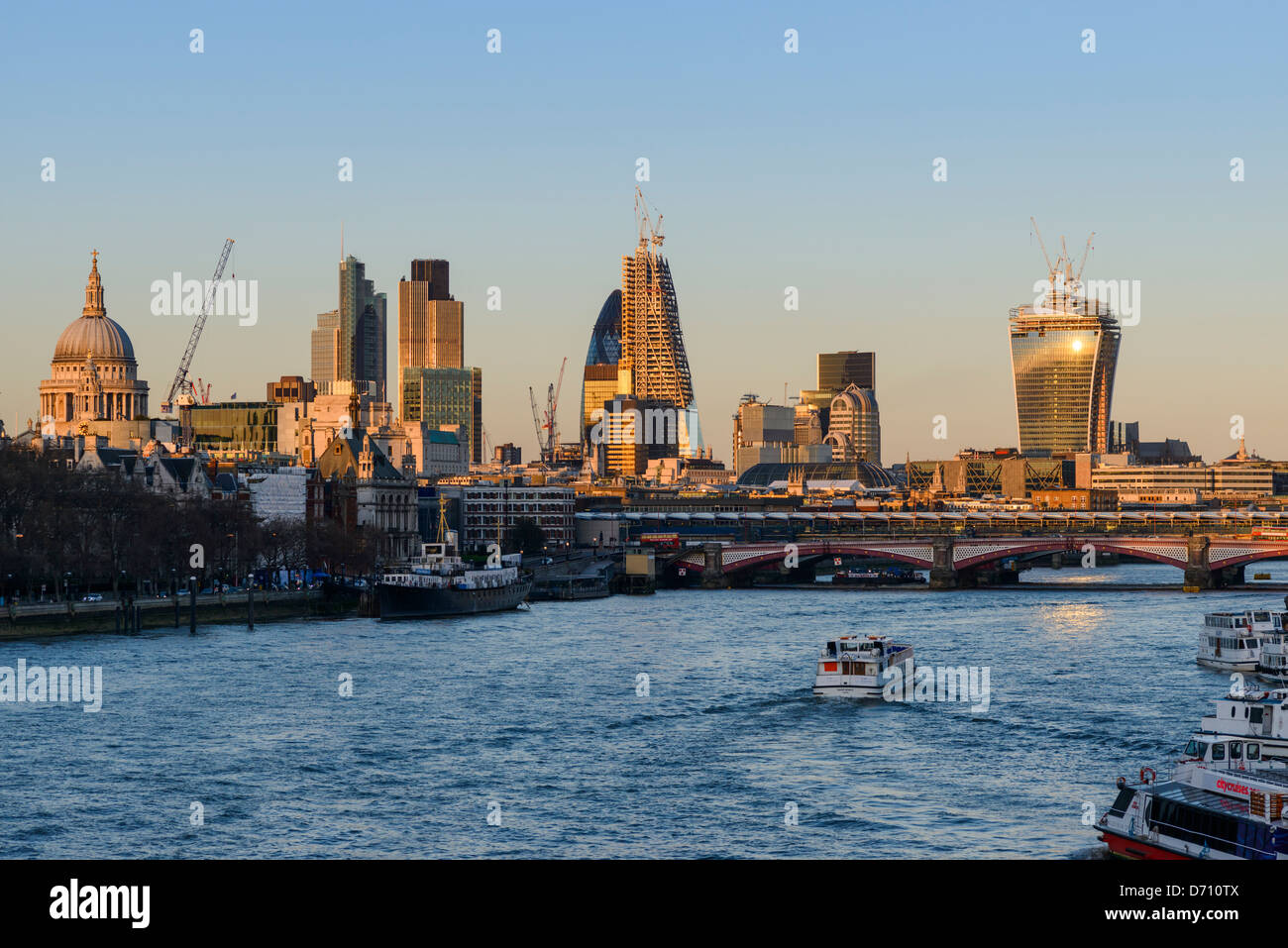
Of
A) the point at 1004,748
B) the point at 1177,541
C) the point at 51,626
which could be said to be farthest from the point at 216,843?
the point at 1177,541

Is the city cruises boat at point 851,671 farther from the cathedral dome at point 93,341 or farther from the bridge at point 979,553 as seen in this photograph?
the cathedral dome at point 93,341

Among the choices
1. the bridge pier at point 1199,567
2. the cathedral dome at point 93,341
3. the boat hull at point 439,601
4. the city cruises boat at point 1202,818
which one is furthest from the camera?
the cathedral dome at point 93,341

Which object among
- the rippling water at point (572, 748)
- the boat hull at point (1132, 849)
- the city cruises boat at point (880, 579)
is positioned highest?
the boat hull at point (1132, 849)

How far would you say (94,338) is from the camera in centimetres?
19012

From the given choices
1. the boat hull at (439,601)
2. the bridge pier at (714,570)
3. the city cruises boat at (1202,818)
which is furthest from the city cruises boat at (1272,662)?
the bridge pier at (714,570)

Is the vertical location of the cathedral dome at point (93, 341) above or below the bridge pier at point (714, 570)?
above

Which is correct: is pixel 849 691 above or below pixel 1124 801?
below

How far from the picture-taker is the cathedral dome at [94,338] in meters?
190

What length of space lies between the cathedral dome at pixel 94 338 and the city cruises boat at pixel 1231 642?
147 m

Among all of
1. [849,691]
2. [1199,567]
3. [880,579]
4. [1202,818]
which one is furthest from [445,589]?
[1202,818]

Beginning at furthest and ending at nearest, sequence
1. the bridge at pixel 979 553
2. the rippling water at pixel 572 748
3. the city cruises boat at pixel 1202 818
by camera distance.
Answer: the bridge at pixel 979 553
the rippling water at pixel 572 748
the city cruises boat at pixel 1202 818

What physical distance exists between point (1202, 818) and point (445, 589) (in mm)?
74540

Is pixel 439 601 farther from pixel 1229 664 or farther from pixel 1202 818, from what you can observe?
pixel 1202 818
